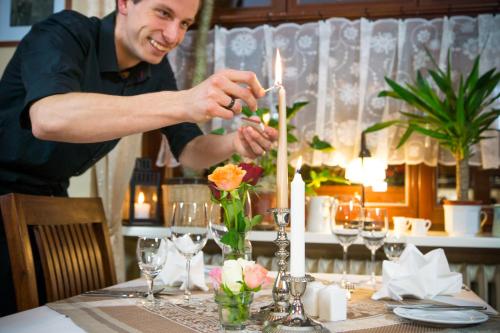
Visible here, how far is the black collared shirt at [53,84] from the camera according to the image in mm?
1151

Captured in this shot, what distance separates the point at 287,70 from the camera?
2531mm

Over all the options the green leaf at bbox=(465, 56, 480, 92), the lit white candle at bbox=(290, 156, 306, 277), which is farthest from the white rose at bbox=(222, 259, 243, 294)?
the green leaf at bbox=(465, 56, 480, 92)

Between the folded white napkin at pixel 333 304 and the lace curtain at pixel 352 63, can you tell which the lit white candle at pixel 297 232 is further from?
the lace curtain at pixel 352 63

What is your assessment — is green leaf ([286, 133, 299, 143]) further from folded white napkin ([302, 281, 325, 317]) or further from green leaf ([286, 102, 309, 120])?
folded white napkin ([302, 281, 325, 317])

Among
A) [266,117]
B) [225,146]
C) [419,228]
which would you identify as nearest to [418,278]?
[225,146]

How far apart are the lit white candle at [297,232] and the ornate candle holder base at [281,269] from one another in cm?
10

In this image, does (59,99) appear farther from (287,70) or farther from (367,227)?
(287,70)

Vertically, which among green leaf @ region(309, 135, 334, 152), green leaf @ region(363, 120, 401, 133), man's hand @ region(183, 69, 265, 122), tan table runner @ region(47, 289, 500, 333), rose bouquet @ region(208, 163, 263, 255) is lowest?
tan table runner @ region(47, 289, 500, 333)

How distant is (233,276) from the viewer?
0.79 metres

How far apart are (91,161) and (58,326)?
74 cm

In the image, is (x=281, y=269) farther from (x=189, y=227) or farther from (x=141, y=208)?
(x=141, y=208)

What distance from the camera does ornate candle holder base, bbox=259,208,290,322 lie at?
0.83m

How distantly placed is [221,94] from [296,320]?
41 cm

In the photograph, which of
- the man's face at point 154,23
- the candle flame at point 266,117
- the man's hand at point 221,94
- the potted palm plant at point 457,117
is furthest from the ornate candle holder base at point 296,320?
the potted palm plant at point 457,117
